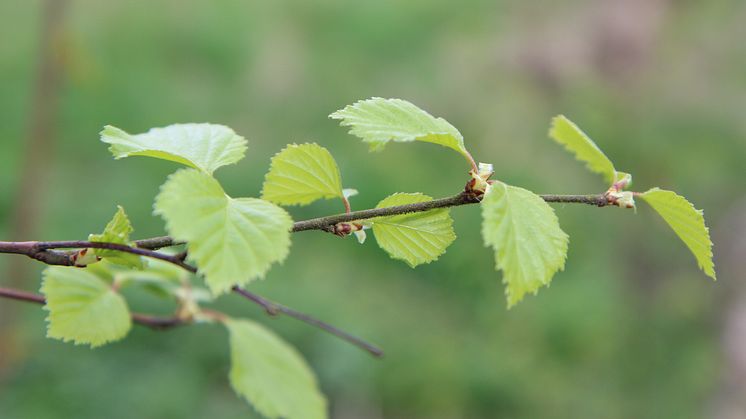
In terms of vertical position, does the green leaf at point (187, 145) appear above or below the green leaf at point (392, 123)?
below

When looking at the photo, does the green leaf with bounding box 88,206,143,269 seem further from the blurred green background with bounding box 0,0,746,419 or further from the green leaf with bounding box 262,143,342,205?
the blurred green background with bounding box 0,0,746,419

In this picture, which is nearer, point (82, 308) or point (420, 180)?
point (82, 308)

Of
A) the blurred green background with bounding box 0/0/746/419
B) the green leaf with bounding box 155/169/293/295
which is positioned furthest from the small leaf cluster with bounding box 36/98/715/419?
the blurred green background with bounding box 0/0/746/419

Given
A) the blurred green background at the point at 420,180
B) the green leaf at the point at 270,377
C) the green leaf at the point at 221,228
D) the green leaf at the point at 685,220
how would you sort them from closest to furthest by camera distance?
the green leaf at the point at 221,228 → the green leaf at the point at 685,220 → the green leaf at the point at 270,377 → the blurred green background at the point at 420,180

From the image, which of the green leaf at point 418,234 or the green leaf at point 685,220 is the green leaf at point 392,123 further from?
the green leaf at point 685,220

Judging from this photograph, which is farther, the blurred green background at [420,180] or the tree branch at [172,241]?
the blurred green background at [420,180]

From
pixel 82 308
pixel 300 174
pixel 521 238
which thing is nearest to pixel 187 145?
pixel 300 174

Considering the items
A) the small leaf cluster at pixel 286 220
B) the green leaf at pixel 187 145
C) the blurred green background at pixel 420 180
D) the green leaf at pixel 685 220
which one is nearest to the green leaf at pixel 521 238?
the small leaf cluster at pixel 286 220

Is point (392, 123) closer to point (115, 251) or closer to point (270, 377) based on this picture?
point (115, 251)

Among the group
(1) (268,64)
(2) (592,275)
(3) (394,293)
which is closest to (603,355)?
(2) (592,275)
